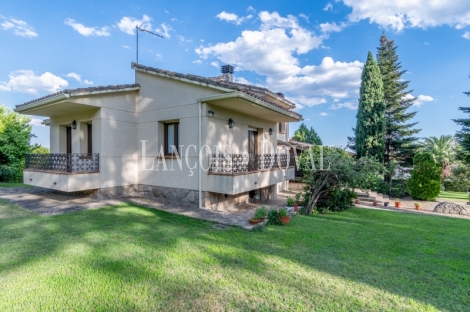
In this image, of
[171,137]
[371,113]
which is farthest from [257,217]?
[371,113]

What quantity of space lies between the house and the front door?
0.97 metres

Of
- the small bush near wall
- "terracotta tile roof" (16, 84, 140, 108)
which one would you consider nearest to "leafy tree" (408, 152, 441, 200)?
"terracotta tile roof" (16, 84, 140, 108)

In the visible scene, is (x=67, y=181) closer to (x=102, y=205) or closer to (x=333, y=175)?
(x=102, y=205)

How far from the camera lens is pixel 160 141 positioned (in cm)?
1098

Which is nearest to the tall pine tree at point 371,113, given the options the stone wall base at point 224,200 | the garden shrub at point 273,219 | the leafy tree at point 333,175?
the leafy tree at point 333,175

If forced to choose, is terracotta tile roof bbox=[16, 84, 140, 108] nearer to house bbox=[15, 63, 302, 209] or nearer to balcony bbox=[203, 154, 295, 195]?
house bbox=[15, 63, 302, 209]

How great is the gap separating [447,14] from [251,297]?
59.2 ft

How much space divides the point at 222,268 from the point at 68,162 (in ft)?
29.2

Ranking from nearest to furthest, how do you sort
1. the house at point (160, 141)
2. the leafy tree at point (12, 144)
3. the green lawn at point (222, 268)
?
the green lawn at point (222, 268) < the house at point (160, 141) < the leafy tree at point (12, 144)

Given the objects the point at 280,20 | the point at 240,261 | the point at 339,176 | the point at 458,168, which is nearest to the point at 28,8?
the point at 280,20

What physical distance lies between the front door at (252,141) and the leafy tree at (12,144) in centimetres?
1922

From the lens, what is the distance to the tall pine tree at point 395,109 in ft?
78.1

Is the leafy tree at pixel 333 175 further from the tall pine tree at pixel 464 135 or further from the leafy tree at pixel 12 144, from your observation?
the leafy tree at pixel 12 144

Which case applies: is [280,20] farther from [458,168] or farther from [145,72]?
[458,168]
